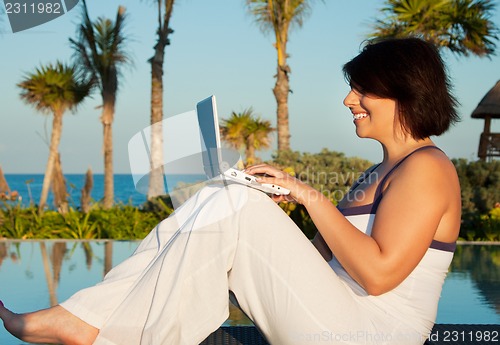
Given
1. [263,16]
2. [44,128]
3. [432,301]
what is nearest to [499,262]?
[432,301]

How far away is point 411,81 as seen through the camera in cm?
196

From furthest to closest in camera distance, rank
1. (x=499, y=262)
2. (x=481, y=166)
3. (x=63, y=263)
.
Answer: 1. (x=481, y=166)
2. (x=499, y=262)
3. (x=63, y=263)

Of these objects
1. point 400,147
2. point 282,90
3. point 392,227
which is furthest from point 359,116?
point 282,90

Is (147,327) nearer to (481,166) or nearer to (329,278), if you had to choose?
(329,278)

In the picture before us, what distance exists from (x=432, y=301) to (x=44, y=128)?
1222 cm

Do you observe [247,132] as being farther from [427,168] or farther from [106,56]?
[427,168]

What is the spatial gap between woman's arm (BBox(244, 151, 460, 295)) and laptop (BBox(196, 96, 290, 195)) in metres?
0.04

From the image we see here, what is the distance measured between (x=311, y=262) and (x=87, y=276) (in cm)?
334

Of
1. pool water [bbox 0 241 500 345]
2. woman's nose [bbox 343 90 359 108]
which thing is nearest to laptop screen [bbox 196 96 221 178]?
woman's nose [bbox 343 90 359 108]

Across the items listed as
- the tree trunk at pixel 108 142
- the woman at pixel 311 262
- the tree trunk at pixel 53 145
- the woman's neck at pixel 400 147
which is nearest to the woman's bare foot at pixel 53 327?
the woman at pixel 311 262

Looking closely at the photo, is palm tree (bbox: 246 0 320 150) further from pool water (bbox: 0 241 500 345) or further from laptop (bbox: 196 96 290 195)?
laptop (bbox: 196 96 290 195)

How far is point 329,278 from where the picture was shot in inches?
71.5

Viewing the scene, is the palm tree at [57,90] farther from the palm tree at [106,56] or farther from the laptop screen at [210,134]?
the laptop screen at [210,134]

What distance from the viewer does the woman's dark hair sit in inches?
77.6
